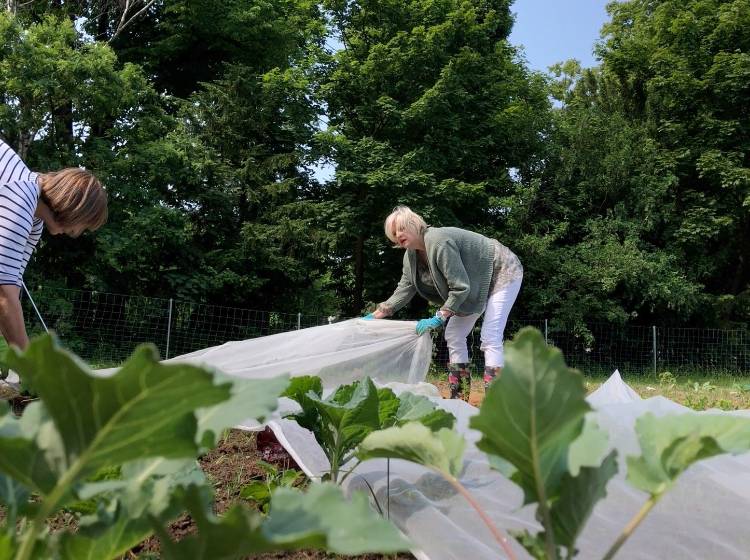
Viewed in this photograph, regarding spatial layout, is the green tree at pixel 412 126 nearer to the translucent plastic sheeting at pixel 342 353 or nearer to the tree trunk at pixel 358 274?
the tree trunk at pixel 358 274

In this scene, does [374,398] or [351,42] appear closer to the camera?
[374,398]

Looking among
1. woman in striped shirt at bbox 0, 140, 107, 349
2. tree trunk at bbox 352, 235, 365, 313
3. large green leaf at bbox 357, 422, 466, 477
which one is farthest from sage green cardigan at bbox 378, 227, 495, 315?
tree trunk at bbox 352, 235, 365, 313

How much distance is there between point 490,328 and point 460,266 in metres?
0.46

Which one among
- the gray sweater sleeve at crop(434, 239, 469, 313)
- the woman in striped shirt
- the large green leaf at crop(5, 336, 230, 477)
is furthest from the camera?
the gray sweater sleeve at crop(434, 239, 469, 313)

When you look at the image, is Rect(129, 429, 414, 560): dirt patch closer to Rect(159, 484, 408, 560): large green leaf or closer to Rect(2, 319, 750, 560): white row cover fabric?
Rect(2, 319, 750, 560): white row cover fabric

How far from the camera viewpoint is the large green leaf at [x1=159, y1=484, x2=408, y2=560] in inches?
14.9

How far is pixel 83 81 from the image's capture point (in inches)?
360

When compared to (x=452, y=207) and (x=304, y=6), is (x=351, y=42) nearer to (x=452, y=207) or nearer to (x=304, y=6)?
(x=304, y=6)

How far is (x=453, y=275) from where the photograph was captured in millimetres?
3773

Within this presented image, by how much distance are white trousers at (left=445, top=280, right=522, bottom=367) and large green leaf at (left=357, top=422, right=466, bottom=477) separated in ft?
10.5

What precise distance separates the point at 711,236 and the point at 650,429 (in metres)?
15.1

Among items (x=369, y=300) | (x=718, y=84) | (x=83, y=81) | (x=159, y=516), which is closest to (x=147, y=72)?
(x=83, y=81)

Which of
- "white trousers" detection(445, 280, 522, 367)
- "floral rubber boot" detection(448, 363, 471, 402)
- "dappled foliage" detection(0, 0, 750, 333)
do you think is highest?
"dappled foliage" detection(0, 0, 750, 333)

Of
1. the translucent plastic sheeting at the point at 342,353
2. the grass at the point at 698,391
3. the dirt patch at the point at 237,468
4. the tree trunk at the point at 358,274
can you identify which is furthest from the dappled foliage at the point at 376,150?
the dirt patch at the point at 237,468
